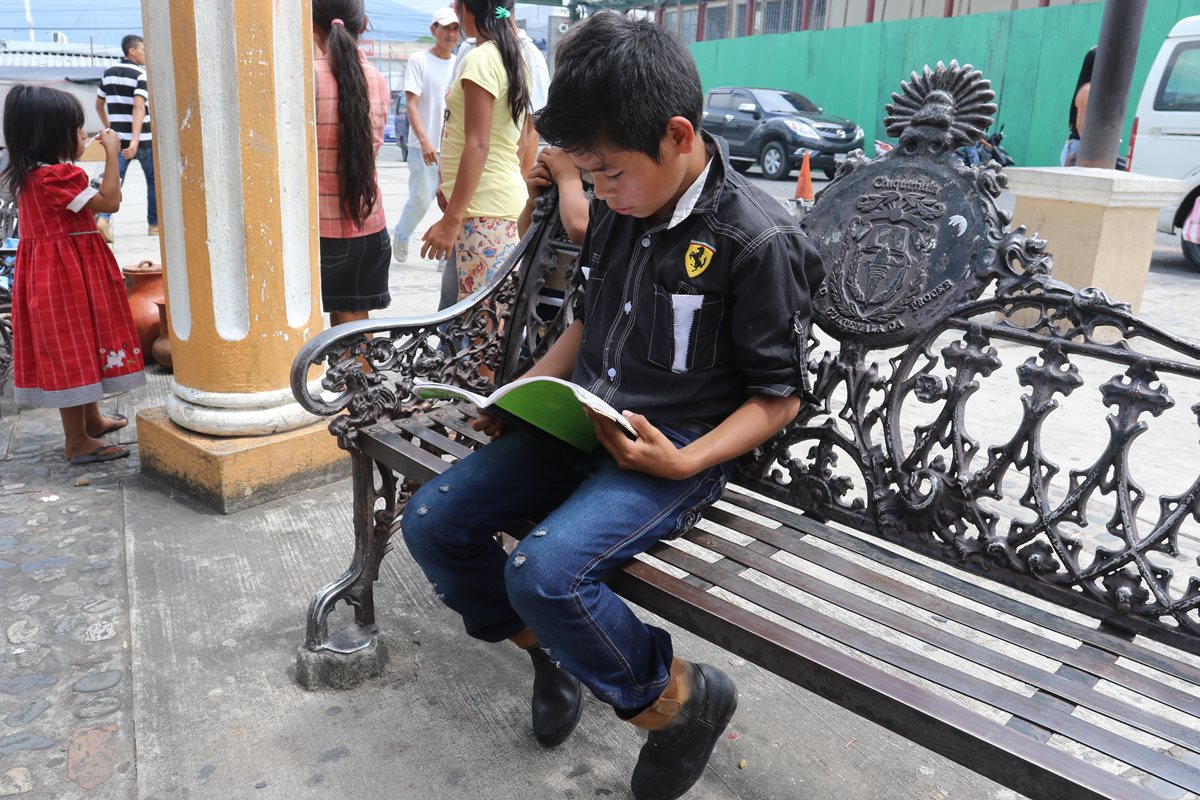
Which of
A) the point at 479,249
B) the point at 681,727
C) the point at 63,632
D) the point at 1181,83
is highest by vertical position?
the point at 1181,83

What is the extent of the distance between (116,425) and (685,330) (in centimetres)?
304

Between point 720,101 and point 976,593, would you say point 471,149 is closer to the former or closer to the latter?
point 976,593

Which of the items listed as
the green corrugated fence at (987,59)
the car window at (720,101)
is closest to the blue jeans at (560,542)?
the green corrugated fence at (987,59)

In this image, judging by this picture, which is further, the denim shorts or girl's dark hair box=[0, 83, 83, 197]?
the denim shorts

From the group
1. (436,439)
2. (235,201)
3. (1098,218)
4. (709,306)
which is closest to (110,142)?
(235,201)

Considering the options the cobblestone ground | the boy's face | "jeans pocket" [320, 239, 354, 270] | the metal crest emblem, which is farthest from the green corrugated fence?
the boy's face

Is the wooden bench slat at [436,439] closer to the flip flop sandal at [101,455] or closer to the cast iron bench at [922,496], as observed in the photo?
the cast iron bench at [922,496]

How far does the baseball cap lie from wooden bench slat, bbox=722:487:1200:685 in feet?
15.5

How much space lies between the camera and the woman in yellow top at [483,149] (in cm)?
326

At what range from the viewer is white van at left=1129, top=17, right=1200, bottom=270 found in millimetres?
8734

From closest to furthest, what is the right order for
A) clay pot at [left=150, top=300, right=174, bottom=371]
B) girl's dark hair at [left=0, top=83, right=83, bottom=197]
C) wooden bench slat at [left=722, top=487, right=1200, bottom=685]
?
wooden bench slat at [left=722, top=487, right=1200, bottom=685] → girl's dark hair at [left=0, top=83, right=83, bottom=197] → clay pot at [left=150, top=300, right=174, bottom=371]

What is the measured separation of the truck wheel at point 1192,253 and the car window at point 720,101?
9.73 metres

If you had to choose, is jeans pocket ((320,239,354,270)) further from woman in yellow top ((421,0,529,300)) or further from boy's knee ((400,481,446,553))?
boy's knee ((400,481,446,553))

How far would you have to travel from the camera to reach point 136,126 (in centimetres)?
809
